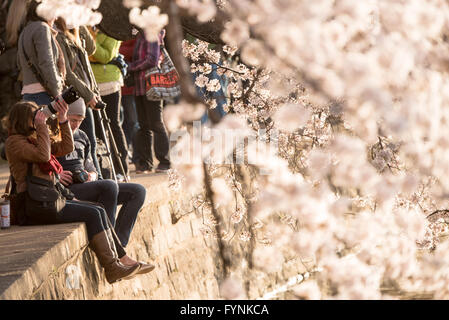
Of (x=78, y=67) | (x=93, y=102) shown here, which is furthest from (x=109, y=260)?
(x=78, y=67)

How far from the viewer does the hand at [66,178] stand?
6.27m

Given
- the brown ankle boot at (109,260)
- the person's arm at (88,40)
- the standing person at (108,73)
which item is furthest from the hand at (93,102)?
the brown ankle boot at (109,260)

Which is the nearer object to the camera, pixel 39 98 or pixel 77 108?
pixel 77 108

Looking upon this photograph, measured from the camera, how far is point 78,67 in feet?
23.4

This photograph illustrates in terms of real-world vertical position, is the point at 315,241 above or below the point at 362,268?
above

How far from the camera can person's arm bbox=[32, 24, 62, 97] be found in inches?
252

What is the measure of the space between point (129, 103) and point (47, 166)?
3.97 m

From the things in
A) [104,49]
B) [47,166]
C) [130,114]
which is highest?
[104,49]

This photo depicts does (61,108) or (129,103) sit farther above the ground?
(61,108)

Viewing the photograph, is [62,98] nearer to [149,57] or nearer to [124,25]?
[124,25]

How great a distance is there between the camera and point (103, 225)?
604 cm
